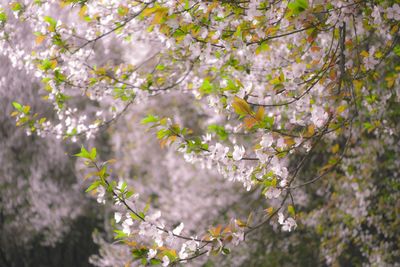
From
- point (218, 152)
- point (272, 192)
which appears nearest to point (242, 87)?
point (218, 152)

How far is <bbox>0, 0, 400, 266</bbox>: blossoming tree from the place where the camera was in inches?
98.9

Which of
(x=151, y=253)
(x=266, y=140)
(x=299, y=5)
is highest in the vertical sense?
(x=299, y=5)

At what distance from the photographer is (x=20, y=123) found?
4.39 metres

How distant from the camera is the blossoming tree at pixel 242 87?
2.51 m

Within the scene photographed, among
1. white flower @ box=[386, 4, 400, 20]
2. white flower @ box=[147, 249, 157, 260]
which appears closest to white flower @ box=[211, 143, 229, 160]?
white flower @ box=[147, 249, 157, 260]

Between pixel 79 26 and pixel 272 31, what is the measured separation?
2.12 metres

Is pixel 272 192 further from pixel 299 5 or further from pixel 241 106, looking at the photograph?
pixel 299 5

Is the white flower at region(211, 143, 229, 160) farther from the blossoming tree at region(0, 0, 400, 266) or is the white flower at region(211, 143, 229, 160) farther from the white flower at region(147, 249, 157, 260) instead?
the white flower at region(147, 249, 157, 260)

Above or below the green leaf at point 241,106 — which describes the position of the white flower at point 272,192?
below

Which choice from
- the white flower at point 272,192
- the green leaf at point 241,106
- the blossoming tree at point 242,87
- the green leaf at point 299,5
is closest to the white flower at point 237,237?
the blossoming tree at point 242,87

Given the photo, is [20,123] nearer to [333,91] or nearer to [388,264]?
[333,91]

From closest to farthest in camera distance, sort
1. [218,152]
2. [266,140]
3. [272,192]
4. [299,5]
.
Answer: [299,5]
[266,140]
[272,192]
[218,152]

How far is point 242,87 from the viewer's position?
8.82ft

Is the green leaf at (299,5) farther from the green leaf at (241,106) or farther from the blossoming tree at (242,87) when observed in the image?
the green leaf at (241,106)
